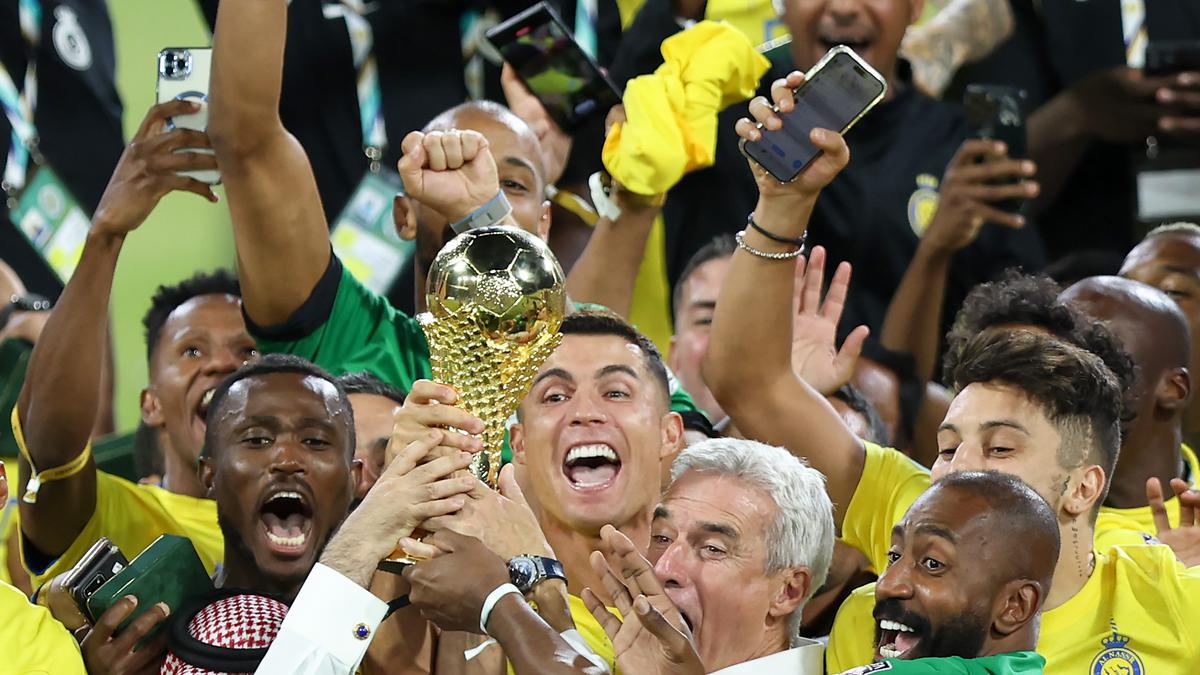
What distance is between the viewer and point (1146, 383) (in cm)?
446

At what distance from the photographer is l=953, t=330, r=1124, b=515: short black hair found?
12.3ft

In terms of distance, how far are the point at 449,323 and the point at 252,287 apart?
93 cm

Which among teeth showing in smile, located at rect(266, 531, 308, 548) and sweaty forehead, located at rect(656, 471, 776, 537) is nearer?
sweaty forehead, located at rect(656, 471, 776, 537)

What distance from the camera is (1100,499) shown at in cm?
375

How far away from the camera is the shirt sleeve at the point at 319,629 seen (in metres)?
3.19

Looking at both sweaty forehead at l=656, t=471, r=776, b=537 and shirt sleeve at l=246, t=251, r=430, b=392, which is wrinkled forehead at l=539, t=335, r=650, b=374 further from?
sweaty forehead at l=656, t=471, r=776, b=537

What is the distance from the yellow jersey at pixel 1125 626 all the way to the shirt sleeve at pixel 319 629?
0.97 m

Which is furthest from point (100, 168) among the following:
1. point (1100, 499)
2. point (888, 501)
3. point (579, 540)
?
point (1100, 499)

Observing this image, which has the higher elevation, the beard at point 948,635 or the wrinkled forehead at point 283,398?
the wrinkled forehead at point 283,398

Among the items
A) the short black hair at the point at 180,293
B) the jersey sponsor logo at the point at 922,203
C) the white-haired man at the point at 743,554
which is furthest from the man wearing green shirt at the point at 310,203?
the jersey sponsor logo at the point at 922,203

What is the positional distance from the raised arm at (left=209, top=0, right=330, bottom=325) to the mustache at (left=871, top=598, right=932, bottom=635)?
1453 millimetres

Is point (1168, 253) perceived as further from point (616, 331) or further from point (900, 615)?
point (900, 615)

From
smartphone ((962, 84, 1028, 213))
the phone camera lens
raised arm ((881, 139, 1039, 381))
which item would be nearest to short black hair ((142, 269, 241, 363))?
the phone camera lens

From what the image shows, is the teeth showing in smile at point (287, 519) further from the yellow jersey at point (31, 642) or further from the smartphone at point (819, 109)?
the smartphone at point (819, 109)
